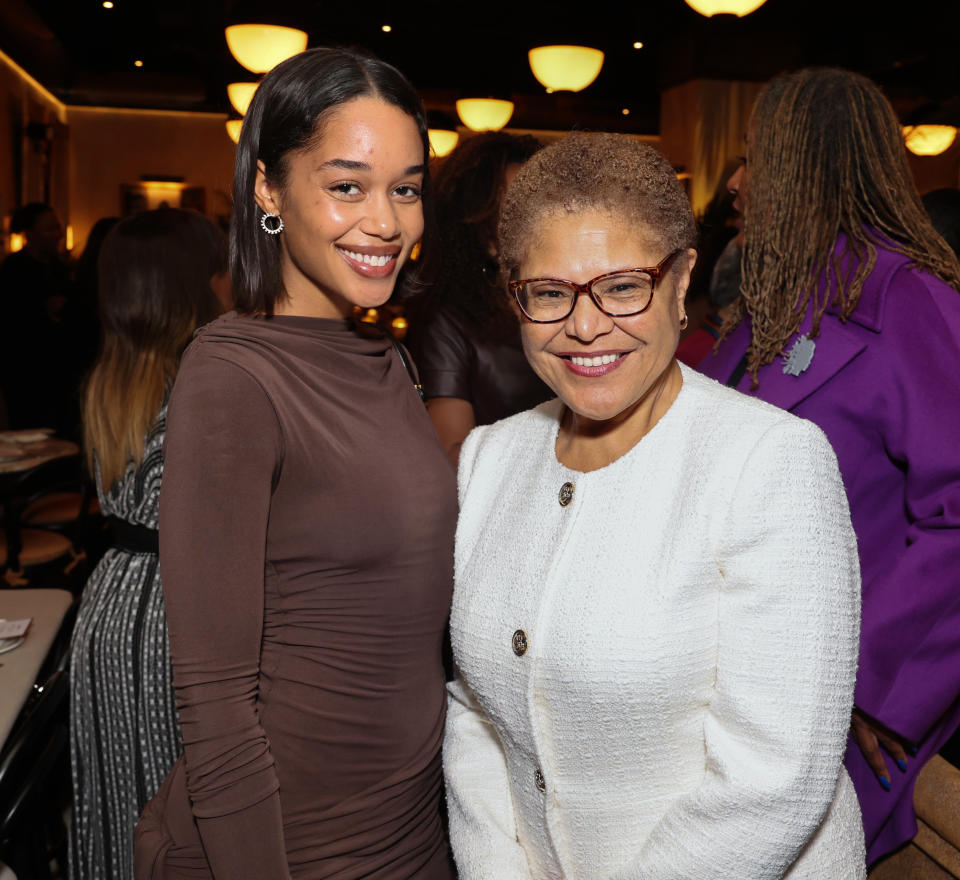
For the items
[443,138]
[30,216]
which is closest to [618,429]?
[30,216]

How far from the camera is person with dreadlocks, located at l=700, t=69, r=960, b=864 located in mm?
1594

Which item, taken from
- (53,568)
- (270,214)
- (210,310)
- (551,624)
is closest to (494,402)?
(210,310)

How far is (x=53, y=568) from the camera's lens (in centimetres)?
616

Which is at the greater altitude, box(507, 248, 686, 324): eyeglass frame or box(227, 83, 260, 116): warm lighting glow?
box(227, 83, 260, 116): warm lighting glow

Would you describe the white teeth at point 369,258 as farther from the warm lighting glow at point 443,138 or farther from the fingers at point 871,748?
the warm lighting glow at point 443,138

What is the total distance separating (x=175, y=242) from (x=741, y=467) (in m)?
1.99

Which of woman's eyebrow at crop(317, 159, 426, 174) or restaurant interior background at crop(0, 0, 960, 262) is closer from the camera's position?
woman's eyebrow at crop(317, 159, 426, 174)

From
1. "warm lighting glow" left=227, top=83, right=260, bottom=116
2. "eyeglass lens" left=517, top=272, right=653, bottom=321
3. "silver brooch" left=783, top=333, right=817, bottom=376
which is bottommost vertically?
"silver brooch" left=783, top=333, right=817, bottom=376

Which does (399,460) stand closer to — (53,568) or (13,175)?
(53,568)

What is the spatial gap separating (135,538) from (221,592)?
1263mm

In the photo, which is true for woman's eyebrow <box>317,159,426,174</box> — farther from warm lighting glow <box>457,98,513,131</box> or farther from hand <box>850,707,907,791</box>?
warm lighting glow <box>457,98,513,131</box>

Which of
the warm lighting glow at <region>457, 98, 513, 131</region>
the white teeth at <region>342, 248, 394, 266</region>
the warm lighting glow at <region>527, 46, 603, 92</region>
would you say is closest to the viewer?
the white teeth at <region>342, 248, 394, 266</region>

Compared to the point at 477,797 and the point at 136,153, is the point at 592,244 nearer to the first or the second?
the point at 477,797

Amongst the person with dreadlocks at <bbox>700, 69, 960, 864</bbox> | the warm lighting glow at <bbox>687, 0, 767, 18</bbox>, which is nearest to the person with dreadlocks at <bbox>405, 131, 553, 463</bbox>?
the person with dreadlocks at <bbox>700, 69, 960, 864</bbox>
